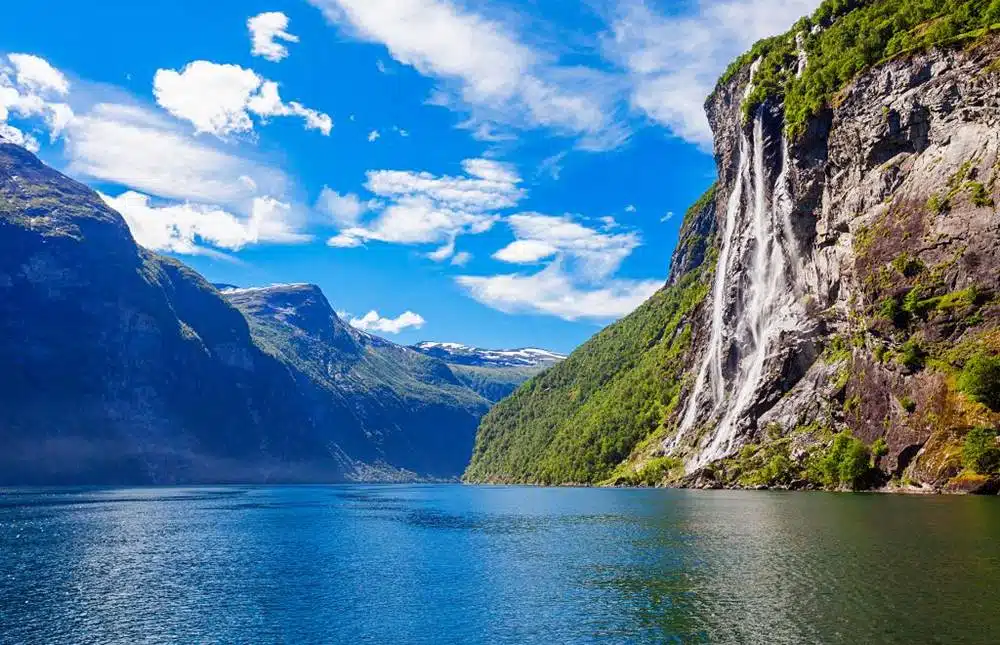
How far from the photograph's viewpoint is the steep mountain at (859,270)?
89.9 meters

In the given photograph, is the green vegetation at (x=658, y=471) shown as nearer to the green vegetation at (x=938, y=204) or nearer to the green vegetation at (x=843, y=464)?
the green vegetation at (x=843, y=464)

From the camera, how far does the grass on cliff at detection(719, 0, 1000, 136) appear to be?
112 metres

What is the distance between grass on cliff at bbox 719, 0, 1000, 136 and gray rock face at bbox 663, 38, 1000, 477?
4.29 m

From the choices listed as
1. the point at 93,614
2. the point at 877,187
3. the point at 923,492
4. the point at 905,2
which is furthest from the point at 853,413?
the point at 93,614

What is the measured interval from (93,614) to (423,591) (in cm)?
1650

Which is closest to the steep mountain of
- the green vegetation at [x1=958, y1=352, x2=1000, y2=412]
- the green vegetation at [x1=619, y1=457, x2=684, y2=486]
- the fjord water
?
the green vegetation at [x1=958, y1=352, x2=1000, y2=412]

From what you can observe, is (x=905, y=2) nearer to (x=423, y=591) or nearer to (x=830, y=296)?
(x=830, y=296)

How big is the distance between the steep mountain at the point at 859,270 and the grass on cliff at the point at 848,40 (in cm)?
39

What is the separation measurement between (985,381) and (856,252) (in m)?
36.3

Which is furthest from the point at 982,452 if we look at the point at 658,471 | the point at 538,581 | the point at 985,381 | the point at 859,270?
the point at 658,471

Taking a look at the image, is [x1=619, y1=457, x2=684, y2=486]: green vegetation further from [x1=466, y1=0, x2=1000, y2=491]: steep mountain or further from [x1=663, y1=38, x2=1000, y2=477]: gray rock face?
[x1=663, y1=38, x2=1000, y2=477]: gray rock face

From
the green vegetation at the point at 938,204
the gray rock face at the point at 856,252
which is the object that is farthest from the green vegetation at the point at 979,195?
the green vegetation at the point at 938,204

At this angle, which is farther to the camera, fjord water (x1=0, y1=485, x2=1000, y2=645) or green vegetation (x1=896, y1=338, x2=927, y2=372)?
green vegetation (x1=896, y1=338, x2=927, y2=372)

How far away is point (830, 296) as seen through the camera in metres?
124
